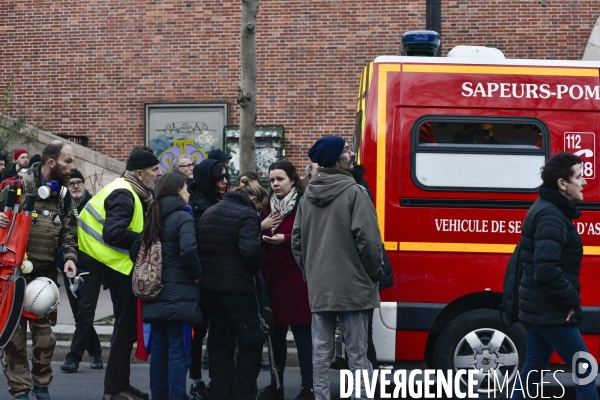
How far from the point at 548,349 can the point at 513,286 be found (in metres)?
0.44

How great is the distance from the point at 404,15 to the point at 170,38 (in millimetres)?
4401

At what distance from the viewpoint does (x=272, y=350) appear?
6.99 meters

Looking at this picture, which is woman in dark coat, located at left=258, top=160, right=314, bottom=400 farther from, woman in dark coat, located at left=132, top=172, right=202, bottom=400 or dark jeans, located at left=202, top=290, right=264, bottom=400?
woman in dark coat, located at left=132, top=172, right=202, bottom=400

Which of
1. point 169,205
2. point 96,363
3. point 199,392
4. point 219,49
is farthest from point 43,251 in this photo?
point 219,49

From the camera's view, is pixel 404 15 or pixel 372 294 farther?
pixel 404 15

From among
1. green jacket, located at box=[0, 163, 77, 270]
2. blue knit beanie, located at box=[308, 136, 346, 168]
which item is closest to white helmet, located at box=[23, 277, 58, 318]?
green jacket, located at box=[0, 163, 77, 270]

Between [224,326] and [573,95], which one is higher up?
[573,95]

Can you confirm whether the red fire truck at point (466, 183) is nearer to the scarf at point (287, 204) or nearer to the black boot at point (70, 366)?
the scarf at point (287, 204)

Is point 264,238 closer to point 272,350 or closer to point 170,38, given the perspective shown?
point 272,350

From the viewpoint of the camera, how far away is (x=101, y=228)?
21.4 ft

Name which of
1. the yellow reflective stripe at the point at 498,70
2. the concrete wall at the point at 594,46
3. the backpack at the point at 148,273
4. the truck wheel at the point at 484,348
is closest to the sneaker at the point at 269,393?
the truck wheel at the point at 484,348

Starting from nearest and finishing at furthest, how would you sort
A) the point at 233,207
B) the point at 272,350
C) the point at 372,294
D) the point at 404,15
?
the point at 372,294, the point at 233,207, the point at 272,350, the point at 404,15

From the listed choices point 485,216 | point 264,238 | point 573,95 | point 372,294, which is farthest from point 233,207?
point 573,95

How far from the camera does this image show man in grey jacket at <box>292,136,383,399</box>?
5.65 metres
